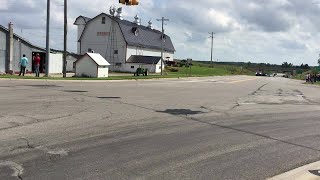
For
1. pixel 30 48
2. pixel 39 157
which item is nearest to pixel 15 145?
pixel 39 157

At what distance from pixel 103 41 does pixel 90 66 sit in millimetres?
37943

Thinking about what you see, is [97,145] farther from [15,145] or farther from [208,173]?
[208,173]

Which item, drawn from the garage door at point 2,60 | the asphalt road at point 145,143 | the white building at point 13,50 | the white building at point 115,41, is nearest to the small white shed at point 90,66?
the white building at point 13,50

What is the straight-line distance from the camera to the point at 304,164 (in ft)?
29.2

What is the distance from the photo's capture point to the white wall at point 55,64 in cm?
4991

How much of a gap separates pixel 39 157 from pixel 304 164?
15.3 feet

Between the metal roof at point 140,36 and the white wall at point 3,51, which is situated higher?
the metal roof at point 140,36

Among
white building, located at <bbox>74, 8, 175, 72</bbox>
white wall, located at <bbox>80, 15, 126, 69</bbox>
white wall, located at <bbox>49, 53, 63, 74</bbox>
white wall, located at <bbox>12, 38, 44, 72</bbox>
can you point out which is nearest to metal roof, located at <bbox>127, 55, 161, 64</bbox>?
white building, located at <bbox>74, 8, 175, 72</bbox>

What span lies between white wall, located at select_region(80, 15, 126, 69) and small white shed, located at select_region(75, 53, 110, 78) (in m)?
34.9

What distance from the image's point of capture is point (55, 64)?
166ft

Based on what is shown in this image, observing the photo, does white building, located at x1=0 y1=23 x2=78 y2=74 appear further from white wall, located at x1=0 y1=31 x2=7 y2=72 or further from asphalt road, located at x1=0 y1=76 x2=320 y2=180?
asphalt road, located at x1=0 y1=76 x2=320 y2=180

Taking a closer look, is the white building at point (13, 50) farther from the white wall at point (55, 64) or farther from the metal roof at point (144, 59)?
the metal roof at point (144, 59)

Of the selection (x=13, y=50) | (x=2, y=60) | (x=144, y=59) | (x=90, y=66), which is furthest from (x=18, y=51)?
(x=144, y=59)

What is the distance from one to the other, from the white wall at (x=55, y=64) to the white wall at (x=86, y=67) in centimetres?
560
